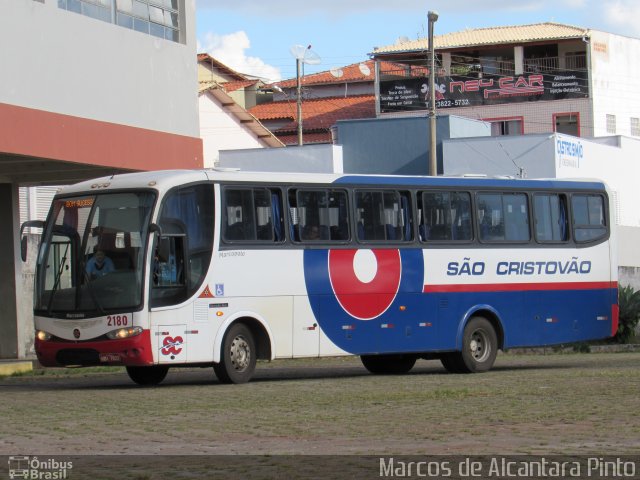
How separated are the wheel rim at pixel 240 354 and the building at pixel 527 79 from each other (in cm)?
5345

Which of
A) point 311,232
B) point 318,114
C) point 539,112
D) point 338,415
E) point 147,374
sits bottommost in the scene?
point 147,374

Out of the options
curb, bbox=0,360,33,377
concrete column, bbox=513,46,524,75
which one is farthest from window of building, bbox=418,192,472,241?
concrete column, bbox=513,46,524,75

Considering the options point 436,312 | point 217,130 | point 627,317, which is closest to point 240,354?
point 436,312

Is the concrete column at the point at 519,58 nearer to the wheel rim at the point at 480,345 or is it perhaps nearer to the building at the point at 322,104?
the building at the point at 322,104

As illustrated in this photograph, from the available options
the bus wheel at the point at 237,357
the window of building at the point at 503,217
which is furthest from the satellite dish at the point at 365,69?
the bus wheel at the point at 237,357

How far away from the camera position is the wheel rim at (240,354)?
19.4 meters

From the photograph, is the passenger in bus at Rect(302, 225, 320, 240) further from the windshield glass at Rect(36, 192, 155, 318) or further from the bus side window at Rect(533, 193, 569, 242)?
the bus side window at Rect(533, 193, 569, 242)

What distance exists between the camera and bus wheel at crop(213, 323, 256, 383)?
19188 mm

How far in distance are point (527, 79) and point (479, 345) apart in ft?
175

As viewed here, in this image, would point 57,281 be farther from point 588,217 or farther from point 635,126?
point 635,126

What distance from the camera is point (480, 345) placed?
22344 millimetres

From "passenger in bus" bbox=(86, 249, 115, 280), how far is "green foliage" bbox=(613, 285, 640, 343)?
18.2 m

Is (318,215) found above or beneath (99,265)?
above

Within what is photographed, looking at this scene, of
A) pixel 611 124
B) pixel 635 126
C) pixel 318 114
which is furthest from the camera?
pixel 318 114
